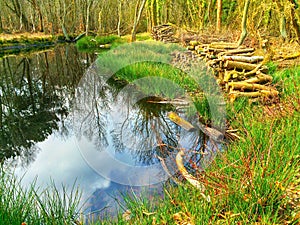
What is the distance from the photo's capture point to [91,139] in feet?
15.8

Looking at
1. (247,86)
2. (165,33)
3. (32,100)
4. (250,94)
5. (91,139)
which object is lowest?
(91,139)

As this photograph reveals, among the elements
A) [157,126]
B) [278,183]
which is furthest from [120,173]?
[278,183]

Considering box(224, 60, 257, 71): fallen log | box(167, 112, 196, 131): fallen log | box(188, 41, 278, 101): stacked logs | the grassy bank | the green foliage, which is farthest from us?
the green foliage

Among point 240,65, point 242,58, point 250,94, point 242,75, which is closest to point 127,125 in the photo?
point 250,94

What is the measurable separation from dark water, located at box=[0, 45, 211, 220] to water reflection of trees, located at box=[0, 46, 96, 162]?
0.02 meters

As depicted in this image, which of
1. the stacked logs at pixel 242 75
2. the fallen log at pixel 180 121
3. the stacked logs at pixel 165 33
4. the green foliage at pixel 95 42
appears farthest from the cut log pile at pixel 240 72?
the green foliage at pixel 95 42

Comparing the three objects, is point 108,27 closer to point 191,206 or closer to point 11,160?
point 11,160

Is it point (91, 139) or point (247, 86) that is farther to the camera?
point (247, 86)

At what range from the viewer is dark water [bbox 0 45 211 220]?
3.65 metres

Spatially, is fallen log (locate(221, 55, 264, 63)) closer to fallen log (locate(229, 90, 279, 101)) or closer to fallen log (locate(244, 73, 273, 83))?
fallen log (locate(244, 73, 273, 83))

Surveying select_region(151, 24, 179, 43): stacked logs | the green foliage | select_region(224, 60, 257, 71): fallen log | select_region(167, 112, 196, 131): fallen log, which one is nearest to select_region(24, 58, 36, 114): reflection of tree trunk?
select_region(167, 112, 196, 131): fallen log

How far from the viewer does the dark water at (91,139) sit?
12.0 ft

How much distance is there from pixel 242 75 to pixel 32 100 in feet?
17.5

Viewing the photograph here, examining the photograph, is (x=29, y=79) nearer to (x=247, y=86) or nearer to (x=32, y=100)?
(x=32, y=100)
